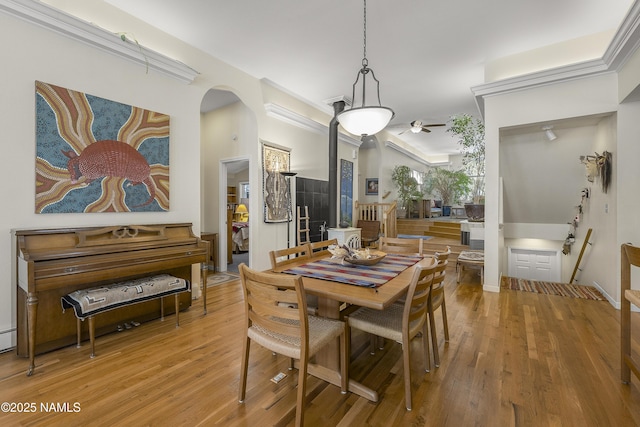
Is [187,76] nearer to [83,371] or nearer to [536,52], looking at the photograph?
[83,371]

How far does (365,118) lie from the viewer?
2.39m

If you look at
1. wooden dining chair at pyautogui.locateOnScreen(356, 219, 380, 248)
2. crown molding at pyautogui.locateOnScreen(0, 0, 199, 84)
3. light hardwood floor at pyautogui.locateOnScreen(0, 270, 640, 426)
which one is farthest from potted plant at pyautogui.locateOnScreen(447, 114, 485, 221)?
crown molding at pyautogui.locateOnScreen(0, 0, 199, 84)

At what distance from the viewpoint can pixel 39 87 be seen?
2369 millimetres

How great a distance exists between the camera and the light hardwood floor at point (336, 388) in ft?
5.27

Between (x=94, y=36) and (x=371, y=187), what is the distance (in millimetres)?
7278

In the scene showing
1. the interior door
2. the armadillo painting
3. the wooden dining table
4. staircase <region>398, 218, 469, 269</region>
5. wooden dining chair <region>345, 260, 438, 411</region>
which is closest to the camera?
the wooden dining table

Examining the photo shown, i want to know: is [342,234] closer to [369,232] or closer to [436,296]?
[369,232]

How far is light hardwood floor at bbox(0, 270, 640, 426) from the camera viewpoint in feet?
5.27

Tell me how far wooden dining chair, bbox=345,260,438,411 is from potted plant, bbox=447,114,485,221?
3569mm

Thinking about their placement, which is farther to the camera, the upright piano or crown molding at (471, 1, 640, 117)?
crown molding at (471, 1, 640, 117)

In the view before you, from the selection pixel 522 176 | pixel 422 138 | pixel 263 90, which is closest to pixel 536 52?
pixel 522 176

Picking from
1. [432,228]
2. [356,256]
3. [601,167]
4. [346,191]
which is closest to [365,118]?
[356,256]
